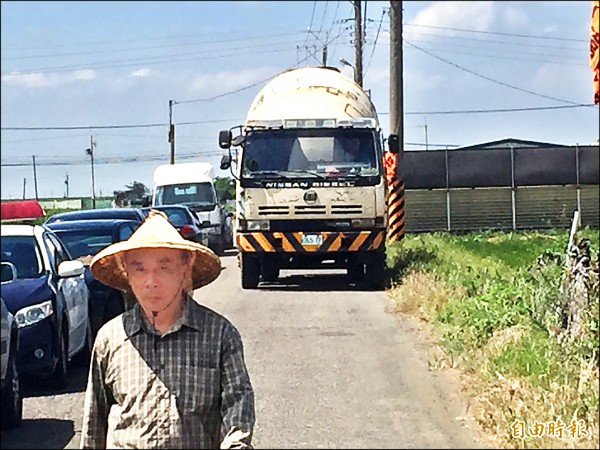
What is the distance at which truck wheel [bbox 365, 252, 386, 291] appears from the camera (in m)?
18.2

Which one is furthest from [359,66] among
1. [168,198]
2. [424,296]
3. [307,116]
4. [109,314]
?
[109,314]

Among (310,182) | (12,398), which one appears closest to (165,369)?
(12,398)

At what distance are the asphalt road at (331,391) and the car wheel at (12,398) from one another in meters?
0.08

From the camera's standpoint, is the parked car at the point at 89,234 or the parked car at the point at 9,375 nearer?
the parked car at the point at 9,375

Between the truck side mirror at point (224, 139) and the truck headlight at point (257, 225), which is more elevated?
the truck side mirror at point (224, 139)

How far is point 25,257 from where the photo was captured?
33.3ft

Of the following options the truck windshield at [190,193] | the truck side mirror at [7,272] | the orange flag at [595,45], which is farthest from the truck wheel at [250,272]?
the truck windshield at [190,193]

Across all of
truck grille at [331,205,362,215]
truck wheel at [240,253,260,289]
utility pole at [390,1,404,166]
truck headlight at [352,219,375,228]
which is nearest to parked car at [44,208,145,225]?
truck wheel at [240,253,260,289]

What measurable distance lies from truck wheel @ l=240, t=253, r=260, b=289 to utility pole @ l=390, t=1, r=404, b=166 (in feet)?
21.3

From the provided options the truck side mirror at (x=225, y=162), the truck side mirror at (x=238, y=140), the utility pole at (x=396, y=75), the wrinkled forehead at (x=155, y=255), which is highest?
the utility pole at (x=396, y=75)

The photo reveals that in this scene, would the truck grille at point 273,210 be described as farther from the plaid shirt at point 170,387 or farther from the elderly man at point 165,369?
the plaid shirt at point 170,387

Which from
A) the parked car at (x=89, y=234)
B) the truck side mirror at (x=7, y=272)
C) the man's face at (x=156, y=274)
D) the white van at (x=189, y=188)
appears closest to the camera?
the man's face at (x=156, y=274)

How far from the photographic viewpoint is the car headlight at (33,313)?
31.0 feet

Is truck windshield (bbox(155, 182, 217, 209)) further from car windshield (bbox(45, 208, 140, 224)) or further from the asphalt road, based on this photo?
the asphalt road
